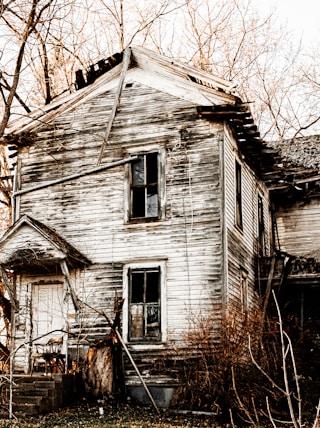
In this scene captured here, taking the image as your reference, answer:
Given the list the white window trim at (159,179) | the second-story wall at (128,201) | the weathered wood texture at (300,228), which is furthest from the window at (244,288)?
the weathered wood texture at (300,228)

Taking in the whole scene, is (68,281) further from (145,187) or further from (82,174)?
(145,187)

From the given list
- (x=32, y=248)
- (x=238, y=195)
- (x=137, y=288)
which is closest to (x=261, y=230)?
(x=238, y=195)

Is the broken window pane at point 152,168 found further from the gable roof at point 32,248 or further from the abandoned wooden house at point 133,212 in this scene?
the gable roof at point 32,248

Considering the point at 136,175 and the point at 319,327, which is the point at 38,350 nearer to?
the point at 136,175

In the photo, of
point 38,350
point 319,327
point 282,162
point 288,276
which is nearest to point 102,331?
point 38,350

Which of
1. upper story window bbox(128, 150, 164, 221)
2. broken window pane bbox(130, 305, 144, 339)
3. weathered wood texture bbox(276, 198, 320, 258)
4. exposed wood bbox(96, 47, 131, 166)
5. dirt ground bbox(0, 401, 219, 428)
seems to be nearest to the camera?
dirt ground bbox(0, 401, 219, 428)

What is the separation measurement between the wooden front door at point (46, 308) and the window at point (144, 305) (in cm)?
210

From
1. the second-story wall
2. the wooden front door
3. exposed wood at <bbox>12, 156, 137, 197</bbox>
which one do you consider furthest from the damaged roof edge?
the wooden front door

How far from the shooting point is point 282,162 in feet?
70.9

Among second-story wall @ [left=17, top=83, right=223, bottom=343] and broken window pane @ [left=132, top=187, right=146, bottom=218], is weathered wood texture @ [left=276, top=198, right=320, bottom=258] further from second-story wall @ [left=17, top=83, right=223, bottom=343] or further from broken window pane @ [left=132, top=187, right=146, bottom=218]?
broken window pane @ [left=132, top=187, right=146, bottom=218]

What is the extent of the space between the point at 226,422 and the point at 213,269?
A: 12.9 ft

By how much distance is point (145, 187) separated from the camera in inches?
638

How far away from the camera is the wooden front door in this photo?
54.0ft

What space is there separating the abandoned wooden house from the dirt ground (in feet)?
4.85
